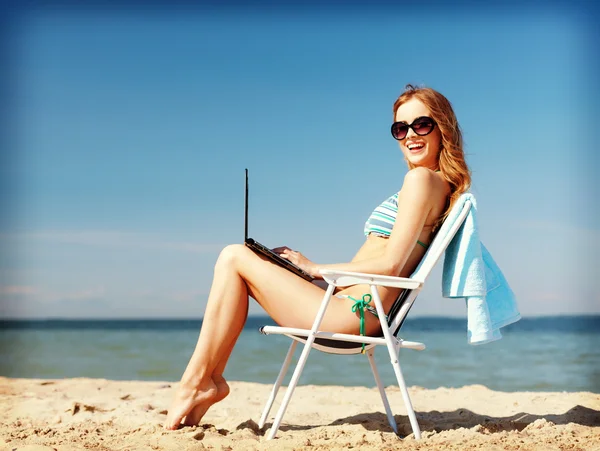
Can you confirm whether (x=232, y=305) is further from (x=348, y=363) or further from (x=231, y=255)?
(x=348, y=363)

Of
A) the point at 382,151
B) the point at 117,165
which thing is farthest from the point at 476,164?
the point at 117,165

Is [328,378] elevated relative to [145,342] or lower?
elevated

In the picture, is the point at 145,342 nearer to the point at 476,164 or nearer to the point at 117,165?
the point at 117,165

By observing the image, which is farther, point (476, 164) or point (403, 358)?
point (403, 358)

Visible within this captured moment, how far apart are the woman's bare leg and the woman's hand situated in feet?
0.21

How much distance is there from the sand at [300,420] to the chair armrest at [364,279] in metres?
0.70

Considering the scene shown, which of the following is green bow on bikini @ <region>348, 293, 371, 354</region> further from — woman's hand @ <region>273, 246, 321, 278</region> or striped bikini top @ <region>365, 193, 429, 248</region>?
striped bikini top @ <region>365, 193, 429, 248</region>

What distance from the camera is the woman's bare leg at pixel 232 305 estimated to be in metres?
3.30

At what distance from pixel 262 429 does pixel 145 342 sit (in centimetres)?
1464

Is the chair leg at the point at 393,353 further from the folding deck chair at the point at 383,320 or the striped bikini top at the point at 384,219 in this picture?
the striped bikini top at the point at 384,219

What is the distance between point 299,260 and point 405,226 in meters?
0.55

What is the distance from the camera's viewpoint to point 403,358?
11188 mm

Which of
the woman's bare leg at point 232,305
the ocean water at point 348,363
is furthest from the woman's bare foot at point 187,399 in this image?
the ocean water at point 348,363

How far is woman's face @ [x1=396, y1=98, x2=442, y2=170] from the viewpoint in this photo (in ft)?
11.7
